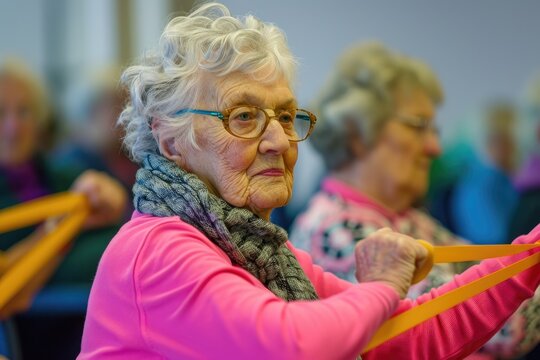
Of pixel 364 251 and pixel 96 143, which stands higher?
pixel 364 251

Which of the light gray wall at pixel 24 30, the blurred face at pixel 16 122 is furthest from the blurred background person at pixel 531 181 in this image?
the light gray wall at pixel 24 30

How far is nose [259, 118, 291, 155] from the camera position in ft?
6.17

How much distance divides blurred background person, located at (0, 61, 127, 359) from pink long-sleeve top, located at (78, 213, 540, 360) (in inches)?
82.7

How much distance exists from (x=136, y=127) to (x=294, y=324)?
0.71 metres

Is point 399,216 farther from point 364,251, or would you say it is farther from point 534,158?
point 364,251

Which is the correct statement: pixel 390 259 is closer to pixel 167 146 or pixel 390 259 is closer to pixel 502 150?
pixel 167 146

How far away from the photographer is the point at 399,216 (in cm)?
343

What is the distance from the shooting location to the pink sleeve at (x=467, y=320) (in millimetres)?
1988

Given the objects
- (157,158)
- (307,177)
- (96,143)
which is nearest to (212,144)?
(157,158)

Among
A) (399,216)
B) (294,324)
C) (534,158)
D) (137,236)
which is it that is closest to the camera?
(294,324)

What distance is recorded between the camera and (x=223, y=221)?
1811 mm

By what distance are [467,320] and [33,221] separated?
1664 mm

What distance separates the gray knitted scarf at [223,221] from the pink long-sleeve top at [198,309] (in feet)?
0.11

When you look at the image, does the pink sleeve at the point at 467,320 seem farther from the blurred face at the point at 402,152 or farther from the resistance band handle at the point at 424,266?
the blurred face at the point at 402,152
